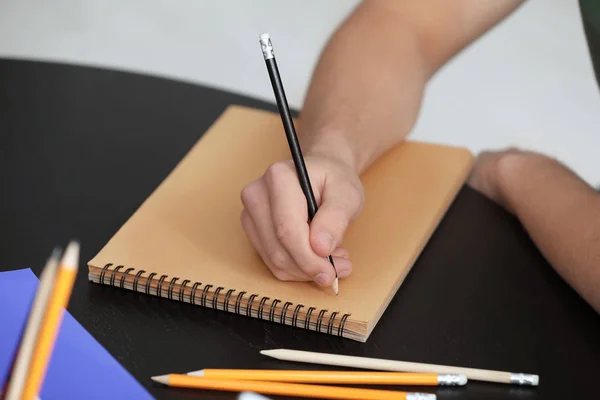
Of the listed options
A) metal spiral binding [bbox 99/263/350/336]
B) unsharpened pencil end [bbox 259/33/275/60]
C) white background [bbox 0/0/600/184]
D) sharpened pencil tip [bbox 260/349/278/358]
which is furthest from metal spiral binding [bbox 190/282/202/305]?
white background [bbox 0/0/600/184]

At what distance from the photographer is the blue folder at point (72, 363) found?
705 mm

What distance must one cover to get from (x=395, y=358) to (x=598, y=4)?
66cm

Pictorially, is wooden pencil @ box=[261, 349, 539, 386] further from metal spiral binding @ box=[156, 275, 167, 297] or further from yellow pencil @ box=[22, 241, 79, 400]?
yellow pencil @ box=[22, 241, 79, 400]

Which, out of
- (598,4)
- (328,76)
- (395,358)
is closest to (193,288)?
(395,358)

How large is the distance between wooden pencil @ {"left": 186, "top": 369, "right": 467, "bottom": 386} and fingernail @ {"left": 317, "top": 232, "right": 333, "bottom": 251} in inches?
5.6

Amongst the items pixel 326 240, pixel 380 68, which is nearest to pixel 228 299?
pixel 326 240

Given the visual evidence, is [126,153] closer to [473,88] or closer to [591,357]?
[591,357]

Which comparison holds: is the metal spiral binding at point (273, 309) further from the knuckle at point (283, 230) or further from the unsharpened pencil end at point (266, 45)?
the unsharpened pencil end at point (266, 45)

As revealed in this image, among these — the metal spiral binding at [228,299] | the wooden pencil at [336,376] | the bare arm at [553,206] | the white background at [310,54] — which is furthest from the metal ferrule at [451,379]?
the white background at [310,54]

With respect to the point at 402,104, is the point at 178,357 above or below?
below

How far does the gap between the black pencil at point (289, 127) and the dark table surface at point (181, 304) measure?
4.5 inches

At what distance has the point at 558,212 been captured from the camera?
39.3 inches

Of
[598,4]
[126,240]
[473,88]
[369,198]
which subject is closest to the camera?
[126,240]

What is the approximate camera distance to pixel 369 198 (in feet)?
3.30
